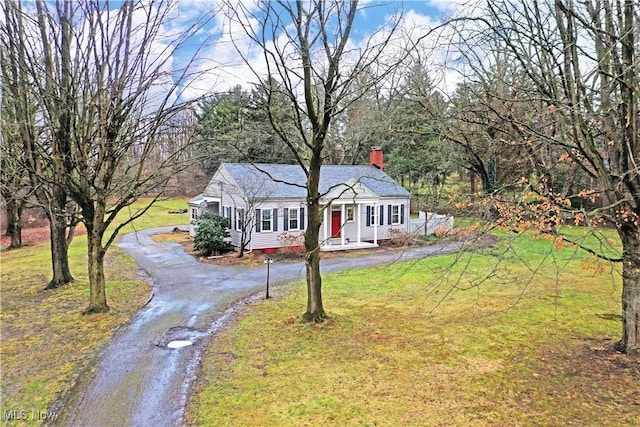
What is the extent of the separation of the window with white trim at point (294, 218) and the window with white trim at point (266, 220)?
1.12 m

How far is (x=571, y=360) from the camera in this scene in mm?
6910

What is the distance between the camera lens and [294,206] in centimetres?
2073

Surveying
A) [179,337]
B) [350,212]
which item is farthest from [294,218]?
[179,337]

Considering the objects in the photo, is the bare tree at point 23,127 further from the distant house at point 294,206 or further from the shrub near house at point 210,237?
the distant house at point 294,206

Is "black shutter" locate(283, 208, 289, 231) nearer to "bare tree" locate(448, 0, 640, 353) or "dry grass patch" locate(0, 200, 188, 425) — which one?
"dry grass patch" locate(0, 200, 188, 425)

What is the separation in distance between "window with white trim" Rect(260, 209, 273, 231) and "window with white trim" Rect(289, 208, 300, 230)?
112cm

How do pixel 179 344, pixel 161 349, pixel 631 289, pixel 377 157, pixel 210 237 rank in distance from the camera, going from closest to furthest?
pixel 631 289, pixel 161 349, pixel 179 344, pixel 210 237, pixel 377 157

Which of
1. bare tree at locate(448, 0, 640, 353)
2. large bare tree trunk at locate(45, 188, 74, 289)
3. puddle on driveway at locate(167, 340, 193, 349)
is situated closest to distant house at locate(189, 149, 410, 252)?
large bare tree trunk at locate(45, 188, 74, 289)

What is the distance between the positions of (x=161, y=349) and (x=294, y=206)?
13296 mm

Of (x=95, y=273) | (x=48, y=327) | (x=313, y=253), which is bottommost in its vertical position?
(x=48, y=327)

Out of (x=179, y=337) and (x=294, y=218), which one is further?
(x=294, y=218)

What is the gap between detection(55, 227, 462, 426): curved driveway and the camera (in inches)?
222

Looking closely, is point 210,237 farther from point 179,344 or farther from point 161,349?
point 161,349

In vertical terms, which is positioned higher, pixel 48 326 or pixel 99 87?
pixel 99 87
